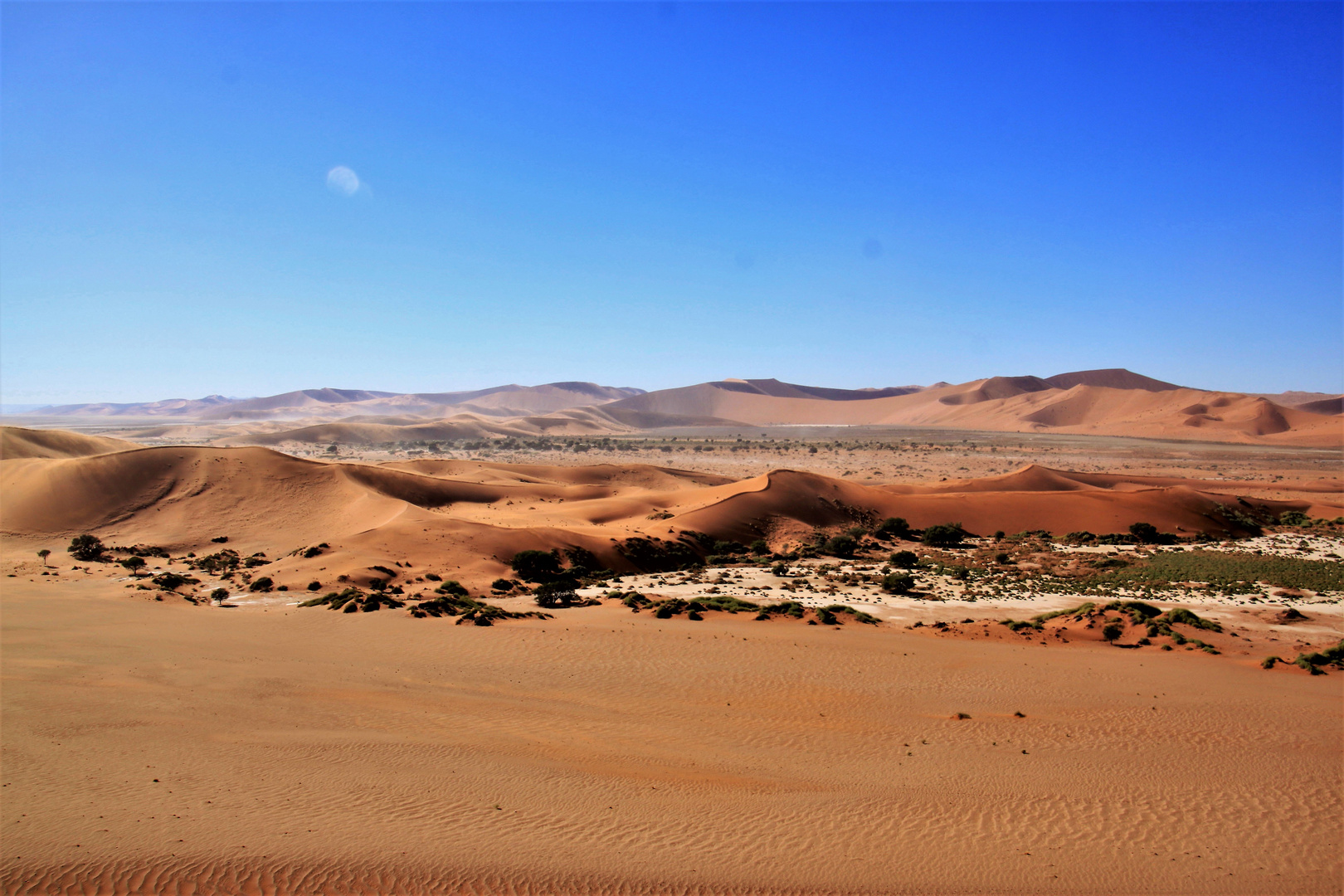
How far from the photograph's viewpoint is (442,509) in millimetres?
37938

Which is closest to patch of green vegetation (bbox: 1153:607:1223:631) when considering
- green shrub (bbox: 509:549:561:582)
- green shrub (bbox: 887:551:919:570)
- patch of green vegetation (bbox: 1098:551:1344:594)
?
patch of green vegetation (bbox: 1098:551:1344:594)

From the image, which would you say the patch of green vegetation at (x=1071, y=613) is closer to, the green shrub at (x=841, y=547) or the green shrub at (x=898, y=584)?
the green shrub at (x=898, y=584)

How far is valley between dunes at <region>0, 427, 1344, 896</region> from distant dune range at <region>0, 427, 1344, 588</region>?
5.95 m

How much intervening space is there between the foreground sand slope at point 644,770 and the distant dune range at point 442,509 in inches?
462

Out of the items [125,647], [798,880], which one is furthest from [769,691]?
[125,647]

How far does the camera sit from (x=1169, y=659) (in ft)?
48.8

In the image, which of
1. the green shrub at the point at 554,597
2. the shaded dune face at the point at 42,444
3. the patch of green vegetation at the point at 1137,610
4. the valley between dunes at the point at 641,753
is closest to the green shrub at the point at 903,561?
the valley between dunes at the point at 641,753

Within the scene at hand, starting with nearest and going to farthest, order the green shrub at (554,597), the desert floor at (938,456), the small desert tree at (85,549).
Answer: the green shrub at (554,597) < the small desert tree at (85,549) < the desert floor at (938,456)

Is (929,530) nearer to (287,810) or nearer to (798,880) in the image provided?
(798,880)

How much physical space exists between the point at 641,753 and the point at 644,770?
1.88ft

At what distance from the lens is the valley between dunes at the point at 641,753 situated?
6.86 meters

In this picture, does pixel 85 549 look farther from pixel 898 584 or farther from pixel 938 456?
pixel 938 456

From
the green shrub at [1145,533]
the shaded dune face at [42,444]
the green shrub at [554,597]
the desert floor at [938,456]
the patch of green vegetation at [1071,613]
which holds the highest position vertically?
the shaded dune face at [42,444]

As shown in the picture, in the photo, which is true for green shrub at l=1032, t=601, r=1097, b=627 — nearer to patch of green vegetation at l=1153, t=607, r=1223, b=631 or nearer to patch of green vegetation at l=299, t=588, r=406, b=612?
patch of green vegetation at l=1153, t=607, r=1223, b=631
